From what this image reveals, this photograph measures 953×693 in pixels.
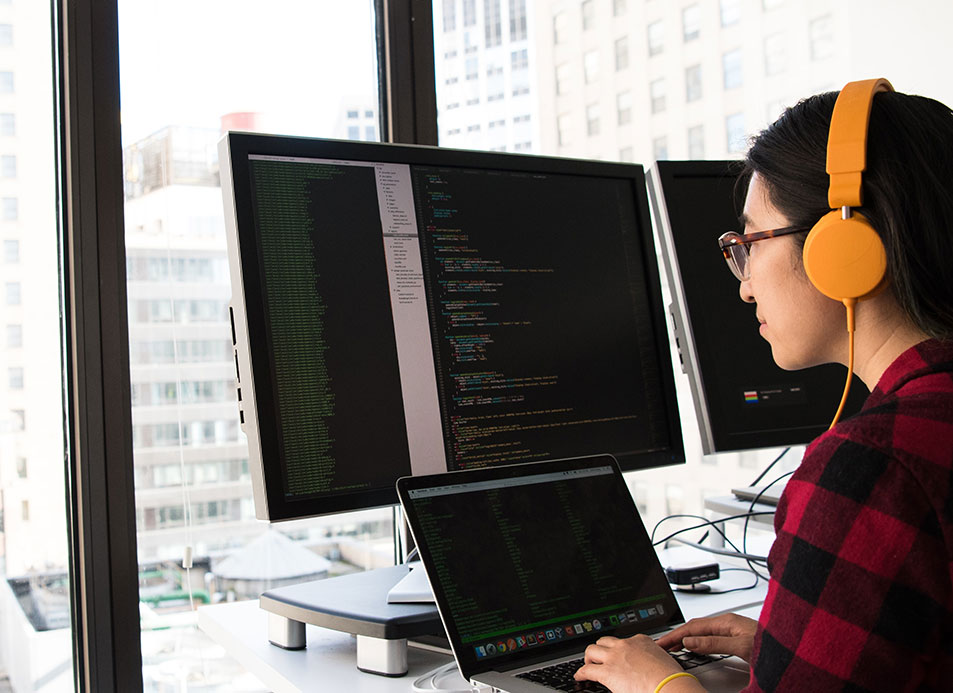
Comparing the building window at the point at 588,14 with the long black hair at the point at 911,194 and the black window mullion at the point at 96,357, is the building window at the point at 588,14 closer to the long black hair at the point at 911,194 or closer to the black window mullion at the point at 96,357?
the black window mullion at the point at 96,357

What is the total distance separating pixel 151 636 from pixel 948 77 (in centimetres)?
218

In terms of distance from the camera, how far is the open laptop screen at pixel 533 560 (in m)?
0.91

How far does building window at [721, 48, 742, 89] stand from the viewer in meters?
2.36

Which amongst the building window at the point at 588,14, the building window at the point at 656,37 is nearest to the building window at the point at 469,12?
the building window at the point at 588,14

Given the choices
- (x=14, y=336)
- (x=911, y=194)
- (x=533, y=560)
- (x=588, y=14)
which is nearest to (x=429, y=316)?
(x=533, y=560)

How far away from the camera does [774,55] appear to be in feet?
7.77

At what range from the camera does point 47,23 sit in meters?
1.40

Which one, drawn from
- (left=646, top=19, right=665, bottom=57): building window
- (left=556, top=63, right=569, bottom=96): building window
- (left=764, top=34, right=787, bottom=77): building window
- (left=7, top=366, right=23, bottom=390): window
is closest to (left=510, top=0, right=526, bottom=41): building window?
(left=556, top=63, right=569, bottom=96): building window

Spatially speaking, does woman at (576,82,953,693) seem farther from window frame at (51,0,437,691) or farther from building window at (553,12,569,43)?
building window at (553,12,569,43)

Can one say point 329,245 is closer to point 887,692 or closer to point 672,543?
point 887,692

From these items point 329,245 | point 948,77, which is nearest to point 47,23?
point 329,245

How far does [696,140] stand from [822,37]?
0.42 metres

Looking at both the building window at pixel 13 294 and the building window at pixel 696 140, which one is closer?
the building window at pixel 13 294

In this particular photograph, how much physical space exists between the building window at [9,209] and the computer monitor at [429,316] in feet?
1.81
